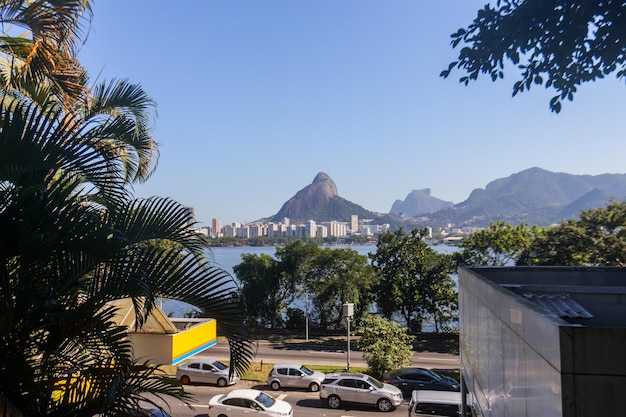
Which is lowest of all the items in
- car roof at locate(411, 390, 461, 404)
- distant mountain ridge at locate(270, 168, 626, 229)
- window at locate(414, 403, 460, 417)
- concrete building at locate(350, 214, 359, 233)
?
window at locate(414, 403, 460, 417)

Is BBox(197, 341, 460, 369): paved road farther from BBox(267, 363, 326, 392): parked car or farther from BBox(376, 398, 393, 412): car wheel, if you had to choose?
BBox(376, 398, 393, 412): car wheel

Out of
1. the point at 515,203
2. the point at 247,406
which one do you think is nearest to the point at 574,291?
the point at 247,406

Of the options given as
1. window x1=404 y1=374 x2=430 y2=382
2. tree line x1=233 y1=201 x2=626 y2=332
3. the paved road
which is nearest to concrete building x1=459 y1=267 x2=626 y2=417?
window x1=404 y1=374 x2=430 y2=382

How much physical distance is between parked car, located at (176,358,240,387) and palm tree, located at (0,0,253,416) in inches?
603

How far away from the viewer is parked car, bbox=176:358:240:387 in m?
17.6

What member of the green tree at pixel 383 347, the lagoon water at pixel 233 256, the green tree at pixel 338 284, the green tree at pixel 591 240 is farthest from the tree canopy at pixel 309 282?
the green tree at pixel 591 240

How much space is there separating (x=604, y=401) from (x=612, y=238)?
21.7 meters

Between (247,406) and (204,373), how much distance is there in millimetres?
5327

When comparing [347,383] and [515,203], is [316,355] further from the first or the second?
[515,203]

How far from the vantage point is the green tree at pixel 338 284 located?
3028 cm

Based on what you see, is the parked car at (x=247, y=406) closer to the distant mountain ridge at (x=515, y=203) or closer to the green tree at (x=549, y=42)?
the green tree at (x=549, y=42)

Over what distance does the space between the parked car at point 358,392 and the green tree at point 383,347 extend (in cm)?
326

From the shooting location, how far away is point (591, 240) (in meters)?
20.7

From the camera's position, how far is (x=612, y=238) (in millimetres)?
20234
